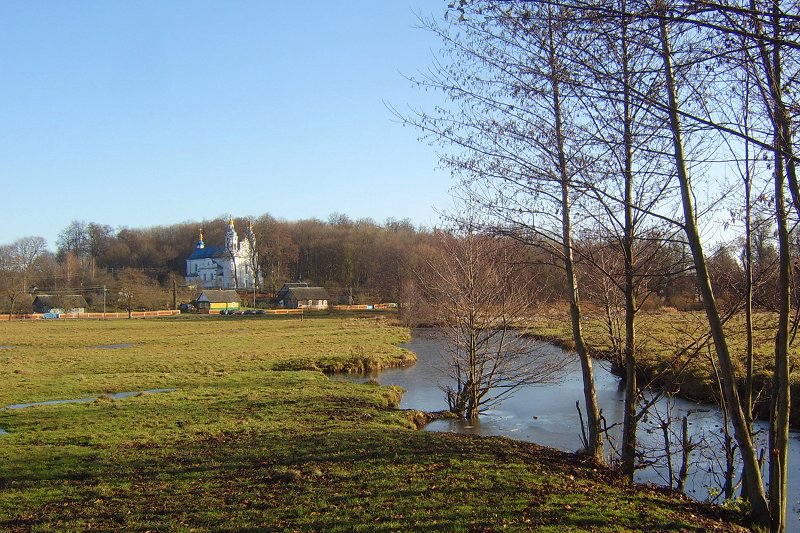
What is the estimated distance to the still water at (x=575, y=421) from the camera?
36.8ft

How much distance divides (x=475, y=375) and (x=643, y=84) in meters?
11.4

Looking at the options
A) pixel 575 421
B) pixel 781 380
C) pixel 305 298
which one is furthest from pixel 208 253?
pixel 781 380

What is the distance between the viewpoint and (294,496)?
25.2 feet

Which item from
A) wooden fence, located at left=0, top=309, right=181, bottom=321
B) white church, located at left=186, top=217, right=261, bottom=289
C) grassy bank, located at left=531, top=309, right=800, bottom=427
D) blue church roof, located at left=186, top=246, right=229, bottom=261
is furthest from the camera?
blue church roof, located at left=186, top=246, right=229, bottom=261

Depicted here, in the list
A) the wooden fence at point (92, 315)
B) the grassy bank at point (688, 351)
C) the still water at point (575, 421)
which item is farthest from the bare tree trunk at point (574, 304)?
the wooden fence at point (92, 315)

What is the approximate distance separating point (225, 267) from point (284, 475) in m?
113

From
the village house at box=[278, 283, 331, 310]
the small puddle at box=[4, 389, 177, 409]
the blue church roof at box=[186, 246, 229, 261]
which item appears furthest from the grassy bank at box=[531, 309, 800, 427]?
the blue church roof at box=[186, 246, 229, 261]

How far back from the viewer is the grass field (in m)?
6.95

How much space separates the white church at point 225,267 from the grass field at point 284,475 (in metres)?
99.8

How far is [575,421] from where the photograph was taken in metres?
16.8

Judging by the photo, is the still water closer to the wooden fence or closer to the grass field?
the grass field

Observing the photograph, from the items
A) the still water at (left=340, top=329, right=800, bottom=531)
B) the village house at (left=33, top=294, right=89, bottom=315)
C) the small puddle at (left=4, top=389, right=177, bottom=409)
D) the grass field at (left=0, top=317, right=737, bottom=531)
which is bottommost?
the still water at (left=340, top=329, right=800, bottom=531)

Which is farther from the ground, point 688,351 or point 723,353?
point 723,353

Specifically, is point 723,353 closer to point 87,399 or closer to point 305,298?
point 87,399
